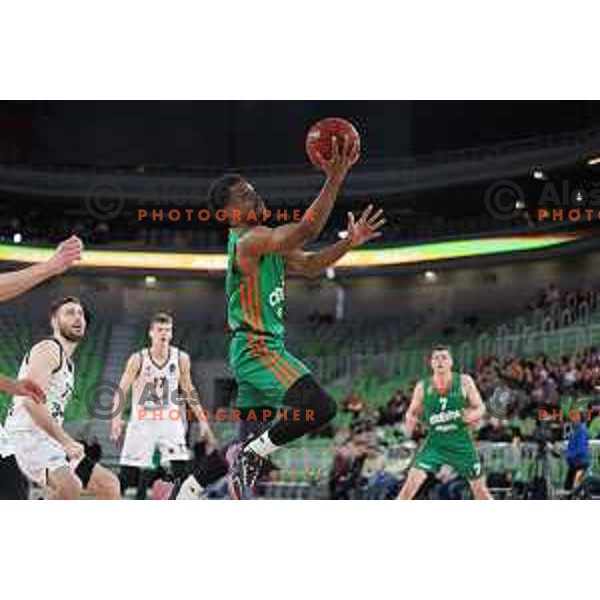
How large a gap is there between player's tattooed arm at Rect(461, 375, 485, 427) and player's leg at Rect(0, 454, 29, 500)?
3318 mm

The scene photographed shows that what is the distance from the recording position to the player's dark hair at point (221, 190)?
917 centimetres

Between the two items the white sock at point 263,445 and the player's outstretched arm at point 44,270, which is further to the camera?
the player's outstretched arm at point 44,270

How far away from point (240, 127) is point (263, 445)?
94.5 inches

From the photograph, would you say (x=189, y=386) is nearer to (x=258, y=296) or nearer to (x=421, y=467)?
(x=258, y=296)

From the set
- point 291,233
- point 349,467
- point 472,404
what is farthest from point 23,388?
point 472,404

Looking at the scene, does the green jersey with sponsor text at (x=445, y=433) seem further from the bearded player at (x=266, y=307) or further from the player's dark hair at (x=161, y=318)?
the player's dark hair at (x=161, y=318)

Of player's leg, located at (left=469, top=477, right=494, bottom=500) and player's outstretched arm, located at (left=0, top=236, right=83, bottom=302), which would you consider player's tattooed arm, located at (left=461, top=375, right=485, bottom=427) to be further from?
player's outstretched arm, located at (left=0, top=236, right=83, bottom=302)

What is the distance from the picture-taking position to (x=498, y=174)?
9.34 meters

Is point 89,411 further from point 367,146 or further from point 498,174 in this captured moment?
point 498,174

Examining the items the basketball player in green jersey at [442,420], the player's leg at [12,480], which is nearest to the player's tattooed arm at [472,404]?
the basketball player in green jersey at [442,420]

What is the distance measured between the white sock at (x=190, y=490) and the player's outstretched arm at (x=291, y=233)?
1.64 m

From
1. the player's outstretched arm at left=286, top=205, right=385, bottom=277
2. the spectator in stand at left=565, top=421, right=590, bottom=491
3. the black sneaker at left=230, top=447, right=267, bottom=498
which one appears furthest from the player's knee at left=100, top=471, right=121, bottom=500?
the spectator in stand at left=565, top=421, right=590, bottom=491
